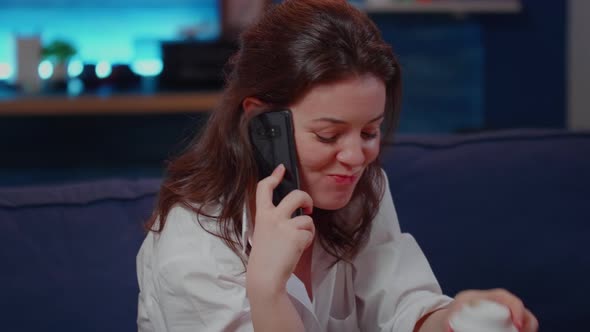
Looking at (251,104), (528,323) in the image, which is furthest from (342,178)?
(528,323)

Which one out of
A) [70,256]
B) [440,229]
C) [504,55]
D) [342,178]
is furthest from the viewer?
[504,55]

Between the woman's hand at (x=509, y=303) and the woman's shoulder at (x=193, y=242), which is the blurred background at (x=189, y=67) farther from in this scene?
the woman's hand at (x=509, y=303)

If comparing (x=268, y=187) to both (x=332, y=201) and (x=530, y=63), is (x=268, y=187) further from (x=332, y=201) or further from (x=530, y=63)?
(x=530, y=63)

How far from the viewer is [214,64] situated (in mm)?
3004

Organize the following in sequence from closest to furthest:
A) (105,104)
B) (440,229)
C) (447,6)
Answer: (440,229), (105,104), (447,6)

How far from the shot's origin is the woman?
92 centimetres

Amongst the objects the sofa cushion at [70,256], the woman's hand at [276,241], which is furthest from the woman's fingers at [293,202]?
the sofa cushion at [70,256]

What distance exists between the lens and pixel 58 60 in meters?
3.10

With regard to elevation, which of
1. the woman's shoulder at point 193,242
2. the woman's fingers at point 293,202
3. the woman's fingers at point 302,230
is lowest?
the woman's shoulder at point 193,242

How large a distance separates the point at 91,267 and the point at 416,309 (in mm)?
519

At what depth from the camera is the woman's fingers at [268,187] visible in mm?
936

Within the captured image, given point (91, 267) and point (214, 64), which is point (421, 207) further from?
point (214, 64)

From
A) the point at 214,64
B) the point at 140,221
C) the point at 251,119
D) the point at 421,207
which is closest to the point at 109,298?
the point at 140,221

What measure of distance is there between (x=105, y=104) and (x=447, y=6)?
56.0 inches
